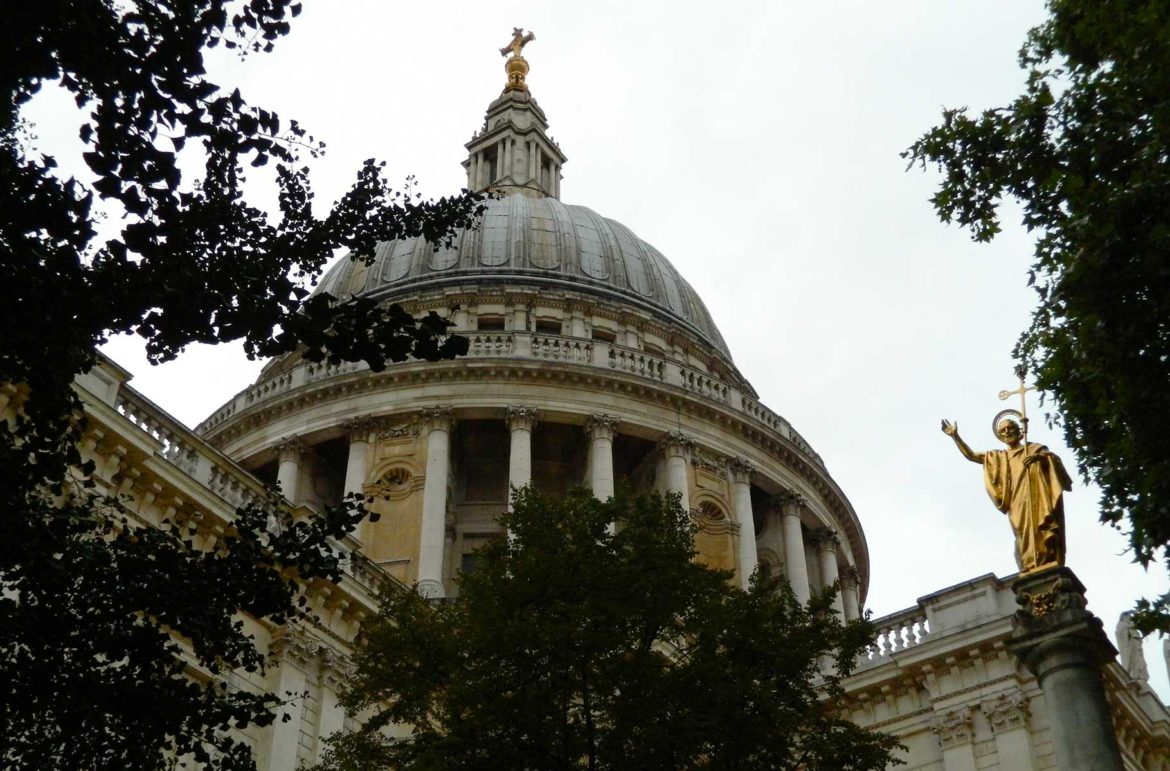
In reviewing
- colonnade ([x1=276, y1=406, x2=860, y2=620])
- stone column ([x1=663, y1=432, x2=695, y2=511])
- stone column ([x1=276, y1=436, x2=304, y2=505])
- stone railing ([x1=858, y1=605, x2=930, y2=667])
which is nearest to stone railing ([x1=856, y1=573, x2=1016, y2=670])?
stone railing ([x1=858, y1=605, x2=930, y2=667])

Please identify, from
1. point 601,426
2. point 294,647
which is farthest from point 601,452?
point 294,647

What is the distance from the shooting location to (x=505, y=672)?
56.0 ft

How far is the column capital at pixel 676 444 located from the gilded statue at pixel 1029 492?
25.4 meters

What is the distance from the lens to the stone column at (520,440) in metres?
42.2

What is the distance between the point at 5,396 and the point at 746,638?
1087cm

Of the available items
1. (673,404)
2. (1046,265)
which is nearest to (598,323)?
(673,404)

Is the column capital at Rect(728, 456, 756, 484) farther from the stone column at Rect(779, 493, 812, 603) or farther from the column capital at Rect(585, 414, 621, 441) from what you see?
the column capital at Rect(585, 414, 621, 441)

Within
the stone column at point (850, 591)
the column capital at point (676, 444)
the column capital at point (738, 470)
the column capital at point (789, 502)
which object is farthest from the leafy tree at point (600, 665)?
the stone column at point (850, 591)

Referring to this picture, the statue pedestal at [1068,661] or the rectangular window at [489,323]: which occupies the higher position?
the rectangular window at [489,323]

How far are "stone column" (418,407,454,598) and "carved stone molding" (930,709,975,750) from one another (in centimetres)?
1504

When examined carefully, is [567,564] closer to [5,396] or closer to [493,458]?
[5,396]

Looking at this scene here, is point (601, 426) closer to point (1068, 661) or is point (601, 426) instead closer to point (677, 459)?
point (677, 459)

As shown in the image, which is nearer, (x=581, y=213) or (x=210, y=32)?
(x=210, y=32)

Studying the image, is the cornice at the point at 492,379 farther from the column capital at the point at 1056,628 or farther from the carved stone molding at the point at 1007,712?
the column capital at the point at 1056,628
